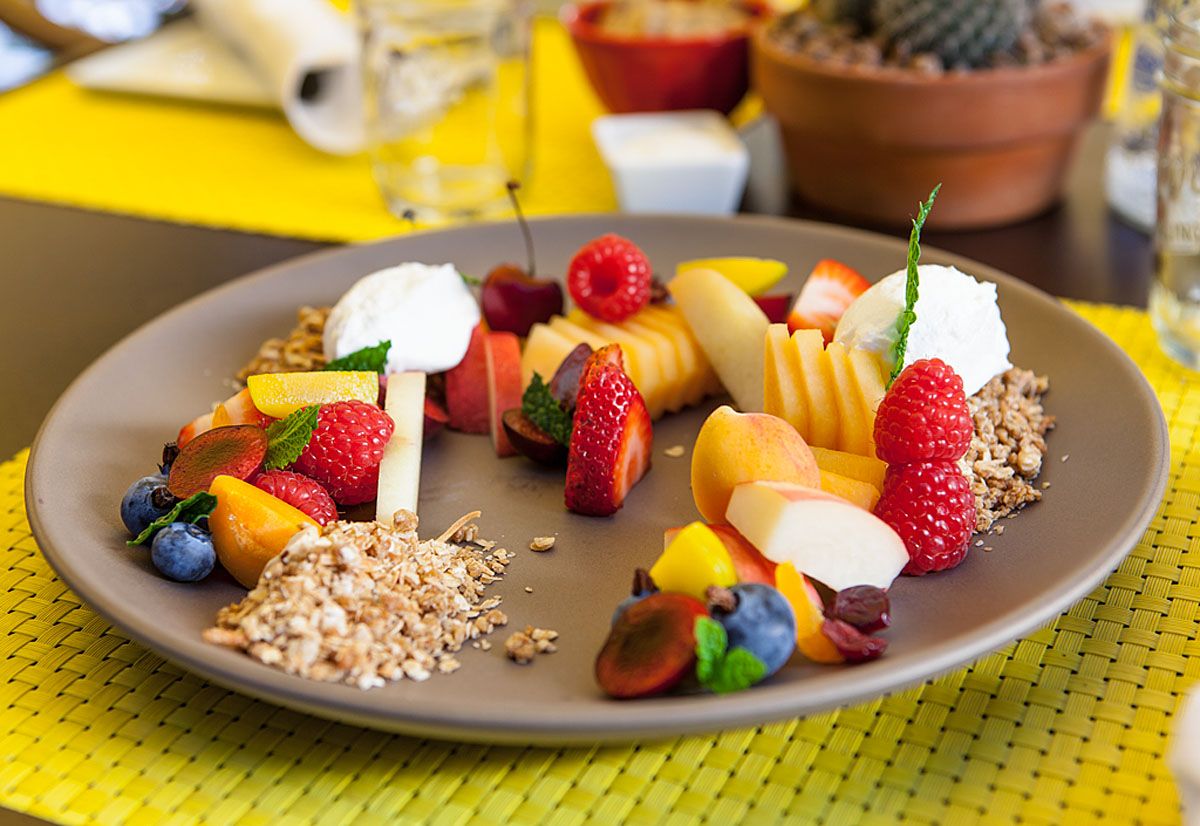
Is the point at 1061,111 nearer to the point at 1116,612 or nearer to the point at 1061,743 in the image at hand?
the point at 1116,612

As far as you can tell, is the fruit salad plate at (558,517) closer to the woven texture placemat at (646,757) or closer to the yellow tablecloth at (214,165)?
the woven texture placemat at (646,757)

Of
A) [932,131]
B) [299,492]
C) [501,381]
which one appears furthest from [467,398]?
[932,131]

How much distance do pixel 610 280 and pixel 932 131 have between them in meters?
0.70

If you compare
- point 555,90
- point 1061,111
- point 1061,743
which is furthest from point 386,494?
point 555,90

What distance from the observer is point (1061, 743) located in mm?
1011

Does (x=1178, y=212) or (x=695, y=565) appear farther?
(x=1178, y=212)

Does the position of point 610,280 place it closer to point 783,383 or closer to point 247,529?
point 783,383

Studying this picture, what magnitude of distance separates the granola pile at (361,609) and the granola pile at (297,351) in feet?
1.25

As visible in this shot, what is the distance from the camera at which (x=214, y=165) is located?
233 centimetres

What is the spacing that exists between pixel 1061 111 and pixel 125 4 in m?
Answer: 1.96

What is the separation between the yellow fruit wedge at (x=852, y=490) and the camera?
1.19 meters

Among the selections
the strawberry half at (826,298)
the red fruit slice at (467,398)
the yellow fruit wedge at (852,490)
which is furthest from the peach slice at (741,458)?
the red fruit slice at (467,398)

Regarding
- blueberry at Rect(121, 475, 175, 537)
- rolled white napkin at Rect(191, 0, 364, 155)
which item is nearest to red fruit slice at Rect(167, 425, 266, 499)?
blueberry at Rect(121, 475, 175, 537)

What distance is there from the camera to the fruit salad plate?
3.05 ft
